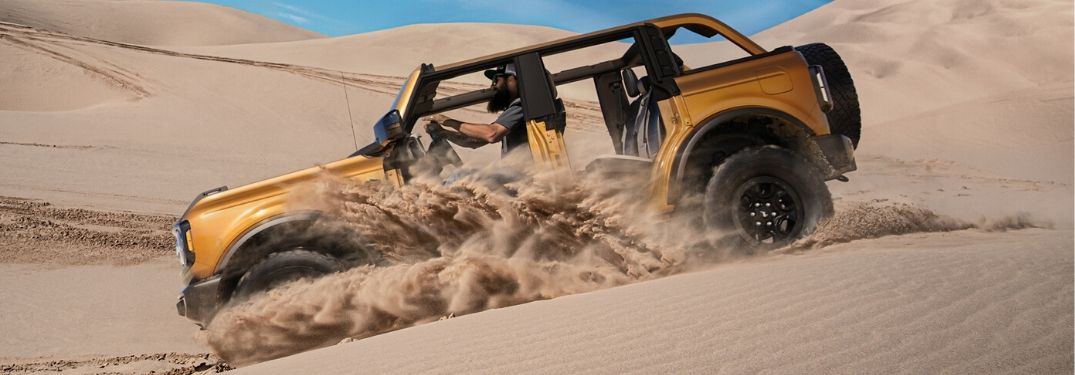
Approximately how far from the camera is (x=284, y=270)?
14.2 ft

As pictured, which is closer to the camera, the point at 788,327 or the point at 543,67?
the point at 788,327

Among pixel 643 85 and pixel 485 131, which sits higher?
pixel 643 85

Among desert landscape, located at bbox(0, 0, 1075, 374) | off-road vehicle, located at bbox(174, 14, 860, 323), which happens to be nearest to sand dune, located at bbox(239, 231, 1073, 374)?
desert landscape, located at bbox(0, 0, 1075, 374)

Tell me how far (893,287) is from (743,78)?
6.99ft

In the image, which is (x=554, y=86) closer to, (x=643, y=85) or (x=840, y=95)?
(x=643, y=85)

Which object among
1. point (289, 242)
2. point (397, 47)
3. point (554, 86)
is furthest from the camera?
point (397, 47)

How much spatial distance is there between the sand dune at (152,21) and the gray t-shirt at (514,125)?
54395mm

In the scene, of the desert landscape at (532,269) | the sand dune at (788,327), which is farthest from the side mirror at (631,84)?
the sand dune at (788,327)

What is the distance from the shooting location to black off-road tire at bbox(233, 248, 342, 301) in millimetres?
4332

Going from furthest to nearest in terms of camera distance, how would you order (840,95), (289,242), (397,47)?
(397,47)
(840,95)
(289,242)

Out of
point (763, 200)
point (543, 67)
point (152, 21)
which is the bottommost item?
point (763, 200)

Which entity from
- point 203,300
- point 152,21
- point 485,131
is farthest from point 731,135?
point 152,21

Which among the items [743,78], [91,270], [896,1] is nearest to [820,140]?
[743,78]

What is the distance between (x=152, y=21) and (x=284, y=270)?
71841 millimetres
